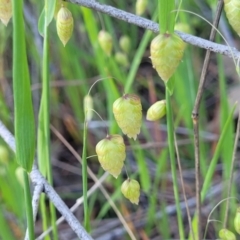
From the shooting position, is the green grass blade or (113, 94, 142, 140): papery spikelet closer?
the green grass blade

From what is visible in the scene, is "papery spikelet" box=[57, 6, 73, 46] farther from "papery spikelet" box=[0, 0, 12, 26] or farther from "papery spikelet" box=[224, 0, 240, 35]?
"papery spikelet" box=[224, 0, 240, 35]

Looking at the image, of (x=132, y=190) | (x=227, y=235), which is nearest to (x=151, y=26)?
(x=132, y=190)

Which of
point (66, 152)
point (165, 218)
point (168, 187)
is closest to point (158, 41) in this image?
point (165, 218)

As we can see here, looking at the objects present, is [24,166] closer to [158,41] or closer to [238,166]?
[158,41]

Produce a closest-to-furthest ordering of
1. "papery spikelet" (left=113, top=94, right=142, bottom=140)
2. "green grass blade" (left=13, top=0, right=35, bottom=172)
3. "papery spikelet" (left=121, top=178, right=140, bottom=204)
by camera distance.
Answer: "green grass blade" (left=13, top=0, right=35, bottom=172)
"papery spikelet" (left=113, top=94, right=142, bottom=140)
"papery spikelet" (left=121, top=178, right=140, bottom=204)

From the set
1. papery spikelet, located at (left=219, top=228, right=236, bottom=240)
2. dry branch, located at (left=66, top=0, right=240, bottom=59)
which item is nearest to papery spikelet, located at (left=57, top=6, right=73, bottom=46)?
dry branch, located at (left=66, top=0, right=240, bottom=59)

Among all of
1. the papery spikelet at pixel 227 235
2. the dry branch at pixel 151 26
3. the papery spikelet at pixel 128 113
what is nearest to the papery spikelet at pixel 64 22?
the dry branch at pixel 151 26

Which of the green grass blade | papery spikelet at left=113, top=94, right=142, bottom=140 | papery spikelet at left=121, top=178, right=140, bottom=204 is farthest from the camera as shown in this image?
papery spikelet at left=121, top=178, right=140, bottom=204
